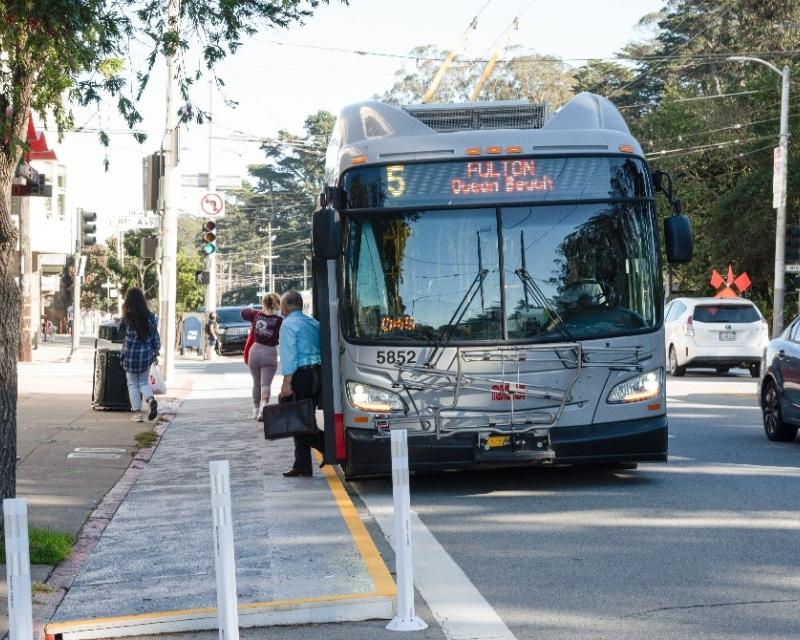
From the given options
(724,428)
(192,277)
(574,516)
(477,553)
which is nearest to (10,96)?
(477,553)

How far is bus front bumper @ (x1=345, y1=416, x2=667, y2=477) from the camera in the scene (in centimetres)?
1109

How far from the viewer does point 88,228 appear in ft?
104

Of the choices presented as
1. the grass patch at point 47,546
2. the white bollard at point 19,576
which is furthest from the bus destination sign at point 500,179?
the white bollard at point 19,576

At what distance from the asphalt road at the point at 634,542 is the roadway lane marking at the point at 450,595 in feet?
0.22

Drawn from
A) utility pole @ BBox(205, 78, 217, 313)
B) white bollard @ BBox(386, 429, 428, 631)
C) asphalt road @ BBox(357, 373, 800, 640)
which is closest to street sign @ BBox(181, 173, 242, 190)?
utility pole @ BBox(205, 78, 217, 313)

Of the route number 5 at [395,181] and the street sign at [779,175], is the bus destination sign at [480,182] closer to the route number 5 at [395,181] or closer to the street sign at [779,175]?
the route number 5 at [395,181]

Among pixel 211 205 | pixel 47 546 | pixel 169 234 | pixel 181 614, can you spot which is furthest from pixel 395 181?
pixel 211 205

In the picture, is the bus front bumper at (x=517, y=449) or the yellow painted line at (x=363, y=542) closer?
the yellow painted line at (x=363, y=542)

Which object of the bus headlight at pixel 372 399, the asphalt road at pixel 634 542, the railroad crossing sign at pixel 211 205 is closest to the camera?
the asphalt road at pixel 634 542

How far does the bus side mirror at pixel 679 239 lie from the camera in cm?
1164

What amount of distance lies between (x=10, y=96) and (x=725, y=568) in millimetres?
5348

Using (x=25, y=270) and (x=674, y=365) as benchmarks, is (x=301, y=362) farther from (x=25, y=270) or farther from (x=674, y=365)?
(x=25, y=270)

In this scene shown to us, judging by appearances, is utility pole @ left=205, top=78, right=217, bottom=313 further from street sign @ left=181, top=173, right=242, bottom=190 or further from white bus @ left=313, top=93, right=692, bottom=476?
white bus @ left=313, top=93, right=692, bottom=476

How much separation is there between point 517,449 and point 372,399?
4.10ft
